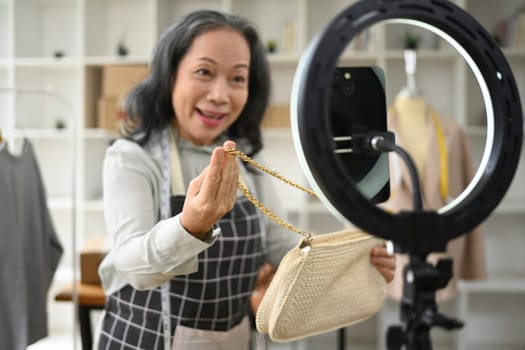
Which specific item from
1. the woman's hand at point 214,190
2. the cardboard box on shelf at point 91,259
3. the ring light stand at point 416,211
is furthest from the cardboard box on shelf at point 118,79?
the ring light stand at point 416,211

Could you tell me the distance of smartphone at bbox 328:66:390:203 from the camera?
545 mm

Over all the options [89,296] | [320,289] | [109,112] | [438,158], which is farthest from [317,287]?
[109,112]

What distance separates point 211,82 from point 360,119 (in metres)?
0.29

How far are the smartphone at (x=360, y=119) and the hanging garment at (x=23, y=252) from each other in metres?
1.05

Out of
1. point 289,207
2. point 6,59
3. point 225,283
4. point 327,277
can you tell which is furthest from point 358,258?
point 6,59

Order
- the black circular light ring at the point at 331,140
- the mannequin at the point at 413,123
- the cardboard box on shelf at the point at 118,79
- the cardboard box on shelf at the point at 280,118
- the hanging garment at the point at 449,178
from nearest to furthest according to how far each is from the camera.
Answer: the black circular light ring at the point at 331,140, the hanging garment at the point at 449,178, the mannequin at the point at 413,123, the cardboard box on shelf at the point at 280,118, the cardboard box on shelf at the point at 118,79

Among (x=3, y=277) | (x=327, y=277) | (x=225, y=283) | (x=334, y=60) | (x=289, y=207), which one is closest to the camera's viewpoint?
(x=334, y=60)

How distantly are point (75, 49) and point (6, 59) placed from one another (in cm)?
50

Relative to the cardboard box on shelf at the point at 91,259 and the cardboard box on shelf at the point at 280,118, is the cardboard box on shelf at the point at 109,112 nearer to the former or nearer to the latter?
the cardboard box on shelf at the point at 280,118

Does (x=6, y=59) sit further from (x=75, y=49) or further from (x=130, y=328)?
(x=130, y=328)

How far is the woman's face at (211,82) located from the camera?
80 cm

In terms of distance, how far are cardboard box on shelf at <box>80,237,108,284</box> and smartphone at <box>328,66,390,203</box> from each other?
134 centimetres

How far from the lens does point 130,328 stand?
0.92m

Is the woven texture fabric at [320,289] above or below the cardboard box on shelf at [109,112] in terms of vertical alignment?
below
